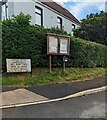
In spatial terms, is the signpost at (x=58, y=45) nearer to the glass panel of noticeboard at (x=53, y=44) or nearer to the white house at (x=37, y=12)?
the glass panel of noticeboard at (x=53, y=44)

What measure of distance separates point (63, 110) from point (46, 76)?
5125 millimetres

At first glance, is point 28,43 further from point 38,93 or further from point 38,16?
point 38,16

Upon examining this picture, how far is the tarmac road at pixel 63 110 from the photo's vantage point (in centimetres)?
623

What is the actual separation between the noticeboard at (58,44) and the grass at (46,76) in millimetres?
1016

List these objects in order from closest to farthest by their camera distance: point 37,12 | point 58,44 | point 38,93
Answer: point 38,93, point 58,44, point 37,12

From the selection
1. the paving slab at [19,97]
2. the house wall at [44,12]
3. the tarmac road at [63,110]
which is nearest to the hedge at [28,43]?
the paving slab at [19,97]

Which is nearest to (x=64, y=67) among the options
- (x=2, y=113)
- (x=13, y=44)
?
(x=13, y=44)

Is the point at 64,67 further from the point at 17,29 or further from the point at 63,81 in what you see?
the point at 17,29

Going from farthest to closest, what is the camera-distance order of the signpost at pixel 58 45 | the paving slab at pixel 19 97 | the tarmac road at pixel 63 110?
the signpost at pixel 58 45 < the paving slab at pixel 19 97 < the tarmac road at pixel 63 110

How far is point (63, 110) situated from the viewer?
6.73m

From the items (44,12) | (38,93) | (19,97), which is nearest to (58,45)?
(38,93)

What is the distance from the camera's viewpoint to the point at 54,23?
23672mm

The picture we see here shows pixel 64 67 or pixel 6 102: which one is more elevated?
pixel 64 67

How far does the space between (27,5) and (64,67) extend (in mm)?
8110
